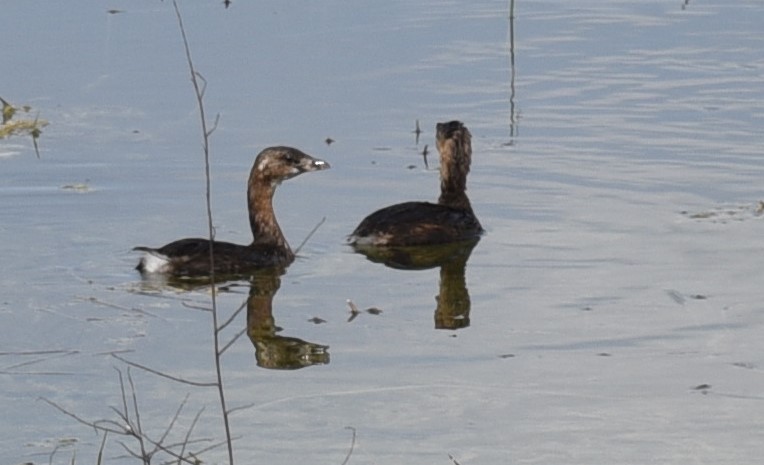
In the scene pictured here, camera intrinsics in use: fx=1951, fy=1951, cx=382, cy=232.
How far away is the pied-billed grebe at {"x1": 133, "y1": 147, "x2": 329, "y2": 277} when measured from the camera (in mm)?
11891

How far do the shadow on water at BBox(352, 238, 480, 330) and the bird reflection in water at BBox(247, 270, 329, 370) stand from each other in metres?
0.95

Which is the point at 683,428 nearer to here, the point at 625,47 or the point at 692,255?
the point at 692,255

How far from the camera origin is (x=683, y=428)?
8.42m

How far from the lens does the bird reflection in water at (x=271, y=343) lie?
984 cm

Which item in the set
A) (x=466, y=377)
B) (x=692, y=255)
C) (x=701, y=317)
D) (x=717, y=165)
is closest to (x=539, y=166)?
(x=717, y=165)

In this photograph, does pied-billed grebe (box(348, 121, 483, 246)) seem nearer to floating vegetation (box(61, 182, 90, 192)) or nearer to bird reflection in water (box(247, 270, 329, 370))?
bird reflection in water (box(247, 270, 329, 370))

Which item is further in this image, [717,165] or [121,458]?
[717,165]

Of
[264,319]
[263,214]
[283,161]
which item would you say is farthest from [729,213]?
[264,319]

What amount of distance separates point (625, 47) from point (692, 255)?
22.3ft

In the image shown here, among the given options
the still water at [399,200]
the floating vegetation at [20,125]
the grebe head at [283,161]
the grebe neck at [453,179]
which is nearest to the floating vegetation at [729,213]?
the still water at [399,200]

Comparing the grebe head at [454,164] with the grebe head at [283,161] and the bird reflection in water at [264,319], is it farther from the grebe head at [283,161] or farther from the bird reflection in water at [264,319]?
the bird reflection in water at [264,319]

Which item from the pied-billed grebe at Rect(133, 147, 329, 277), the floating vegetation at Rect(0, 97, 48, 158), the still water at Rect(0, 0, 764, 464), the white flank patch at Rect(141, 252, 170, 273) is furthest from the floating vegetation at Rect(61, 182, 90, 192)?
the white flank patch at Rect(141, 252, 170, 273)

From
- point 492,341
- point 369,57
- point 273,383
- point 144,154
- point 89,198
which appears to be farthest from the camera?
point 369,57

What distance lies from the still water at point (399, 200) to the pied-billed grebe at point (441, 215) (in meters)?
0.23
